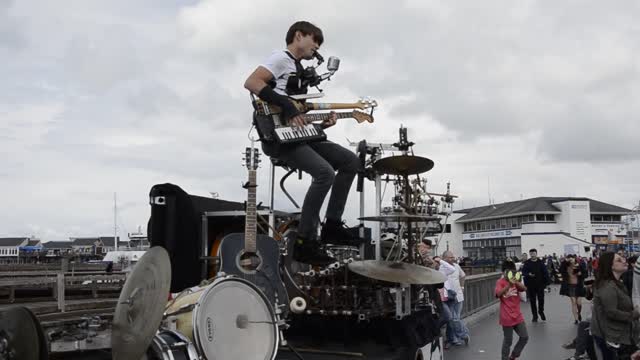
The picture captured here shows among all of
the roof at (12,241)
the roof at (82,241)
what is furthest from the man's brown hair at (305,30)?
the roof at (12,241)

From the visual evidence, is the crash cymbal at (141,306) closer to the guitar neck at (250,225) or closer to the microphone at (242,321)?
the microphone at (242,321)

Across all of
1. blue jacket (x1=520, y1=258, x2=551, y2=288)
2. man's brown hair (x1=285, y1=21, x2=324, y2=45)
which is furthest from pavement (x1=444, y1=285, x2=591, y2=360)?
man's brown hair (x1=285, y1=21, x2=324, y2=45)

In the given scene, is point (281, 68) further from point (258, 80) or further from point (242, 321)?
point (242, 321)

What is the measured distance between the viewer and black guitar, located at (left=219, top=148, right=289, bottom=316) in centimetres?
509

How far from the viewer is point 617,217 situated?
110 m

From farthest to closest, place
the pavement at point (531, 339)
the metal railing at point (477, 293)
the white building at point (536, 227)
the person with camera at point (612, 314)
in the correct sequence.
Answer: the white building at point (536, 227) → the metal railing at point (477, 293) → the pavement at point (531, 339) → the person with camera at point (612, 314)

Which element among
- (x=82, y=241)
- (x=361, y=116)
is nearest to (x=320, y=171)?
(x=361, y=116)

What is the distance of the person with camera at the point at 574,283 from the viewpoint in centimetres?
1641

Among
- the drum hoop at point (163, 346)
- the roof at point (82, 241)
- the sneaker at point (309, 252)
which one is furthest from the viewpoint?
the roof at point (82, 241)

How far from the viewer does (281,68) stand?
213 inches

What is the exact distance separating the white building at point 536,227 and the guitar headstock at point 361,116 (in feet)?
279

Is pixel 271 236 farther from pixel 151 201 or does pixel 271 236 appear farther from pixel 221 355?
pixel 221 355

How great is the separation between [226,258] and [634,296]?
4.96 m

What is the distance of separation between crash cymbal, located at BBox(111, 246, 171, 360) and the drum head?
1.09 feet
